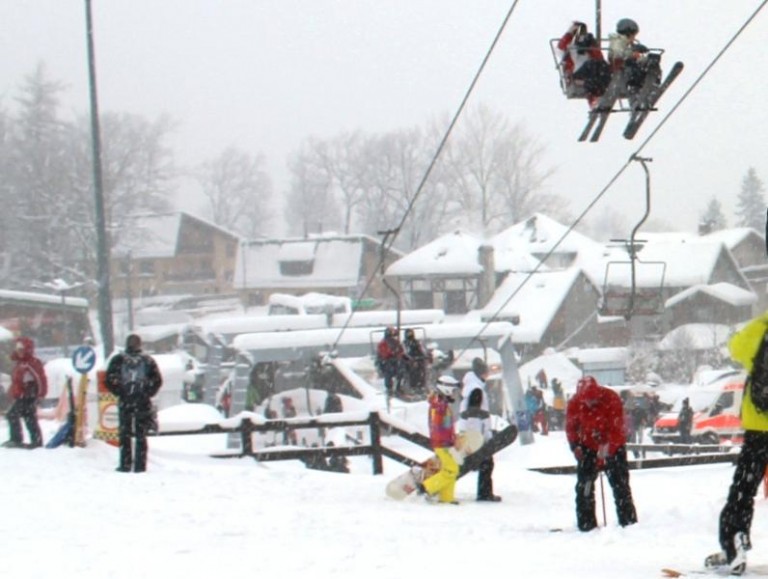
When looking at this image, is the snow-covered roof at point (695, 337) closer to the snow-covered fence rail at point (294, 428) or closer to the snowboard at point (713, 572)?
A: the snow-covered fence rail at point (294, 428)

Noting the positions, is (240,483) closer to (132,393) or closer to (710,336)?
(132,393)

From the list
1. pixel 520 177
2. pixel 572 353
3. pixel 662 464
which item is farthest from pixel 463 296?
pixel 662 464

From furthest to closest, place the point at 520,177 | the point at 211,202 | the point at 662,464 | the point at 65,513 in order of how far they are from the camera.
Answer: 1. the point at 211,202
2. the point at 520,177
3. the point at 662,464
4. the point at 65,513

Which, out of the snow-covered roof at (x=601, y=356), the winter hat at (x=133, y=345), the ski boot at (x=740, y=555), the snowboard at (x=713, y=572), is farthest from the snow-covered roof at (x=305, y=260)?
the ski boot at (x=740, y=555)

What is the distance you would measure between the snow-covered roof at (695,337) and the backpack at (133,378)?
41.7 metres

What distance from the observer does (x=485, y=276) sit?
62.2 metres

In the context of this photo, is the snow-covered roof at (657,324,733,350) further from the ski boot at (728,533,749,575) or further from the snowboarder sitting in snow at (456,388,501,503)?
the ski boot at (728,533,749,575)

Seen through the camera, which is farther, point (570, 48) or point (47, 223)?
point (47, 223)

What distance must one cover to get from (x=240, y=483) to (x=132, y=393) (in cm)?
171

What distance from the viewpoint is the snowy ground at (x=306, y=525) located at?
22.5ft

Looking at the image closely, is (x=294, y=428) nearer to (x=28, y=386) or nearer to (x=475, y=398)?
(x=475, y=398)

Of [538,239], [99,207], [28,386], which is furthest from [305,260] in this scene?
[28,386]

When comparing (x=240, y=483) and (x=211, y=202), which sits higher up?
(x=211, y=202)

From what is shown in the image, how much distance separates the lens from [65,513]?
936 centimetres
